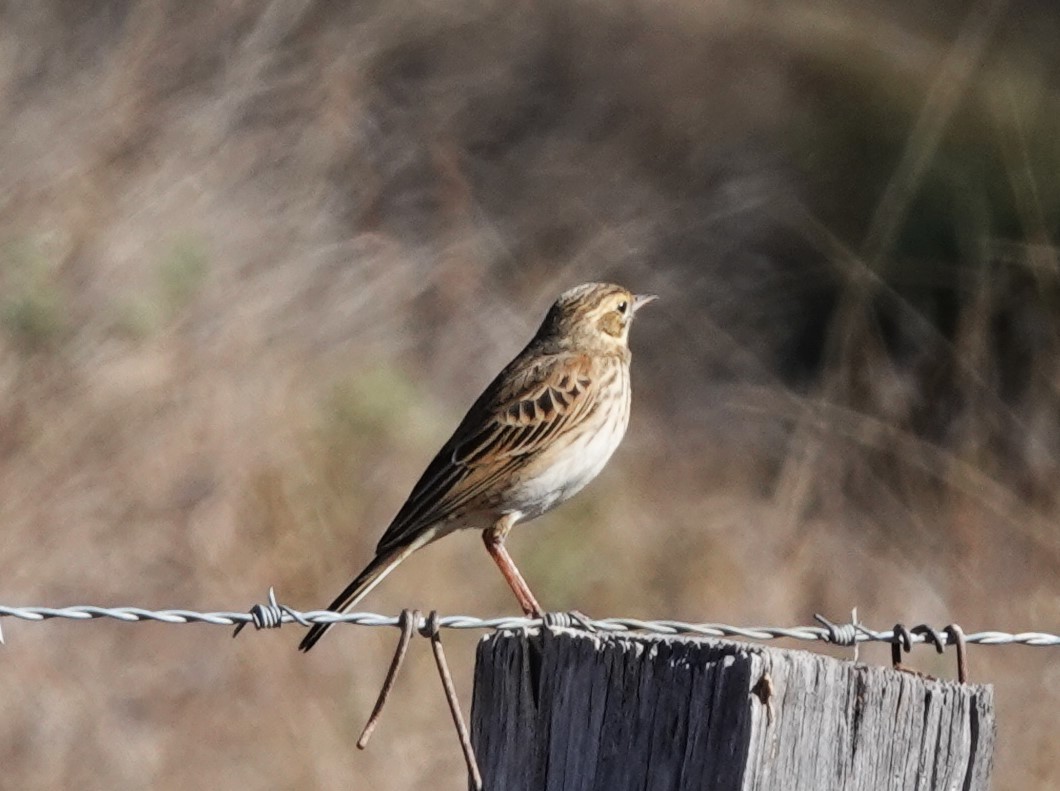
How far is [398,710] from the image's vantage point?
8.77 m

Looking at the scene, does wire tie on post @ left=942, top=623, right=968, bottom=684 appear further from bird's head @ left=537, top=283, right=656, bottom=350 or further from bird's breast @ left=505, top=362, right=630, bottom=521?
bird's head @ left=537, top=283, right=656, bottom=350

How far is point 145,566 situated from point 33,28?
3.70 m

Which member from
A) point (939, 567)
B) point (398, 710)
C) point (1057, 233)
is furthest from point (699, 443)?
point (398, 710)

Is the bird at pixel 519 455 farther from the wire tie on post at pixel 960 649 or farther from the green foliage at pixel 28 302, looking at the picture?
the green foliage at pixel 28 302

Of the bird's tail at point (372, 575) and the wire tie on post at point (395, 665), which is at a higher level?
the bird's tail at point (372, 575)

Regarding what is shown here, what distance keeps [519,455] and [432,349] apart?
17.8 ft

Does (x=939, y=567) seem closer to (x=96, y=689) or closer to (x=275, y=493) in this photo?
(x=275, y=493)

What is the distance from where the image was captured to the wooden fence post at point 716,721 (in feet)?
10.0

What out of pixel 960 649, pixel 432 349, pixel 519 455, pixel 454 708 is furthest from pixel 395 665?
pixel 432 349

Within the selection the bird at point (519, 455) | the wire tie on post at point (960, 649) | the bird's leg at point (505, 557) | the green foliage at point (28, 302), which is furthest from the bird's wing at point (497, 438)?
the green foliage at point (28, 302)

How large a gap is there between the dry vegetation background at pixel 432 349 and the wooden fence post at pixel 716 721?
4.98 metres

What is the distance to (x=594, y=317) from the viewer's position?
6.55m

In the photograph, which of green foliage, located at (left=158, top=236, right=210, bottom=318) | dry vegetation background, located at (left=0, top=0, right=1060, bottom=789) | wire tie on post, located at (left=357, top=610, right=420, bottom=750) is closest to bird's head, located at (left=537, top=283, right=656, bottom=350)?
dry vegetation background, located at (left=0, top=0, right=1060, bottom=789)

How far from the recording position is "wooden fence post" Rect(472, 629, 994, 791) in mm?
3051
